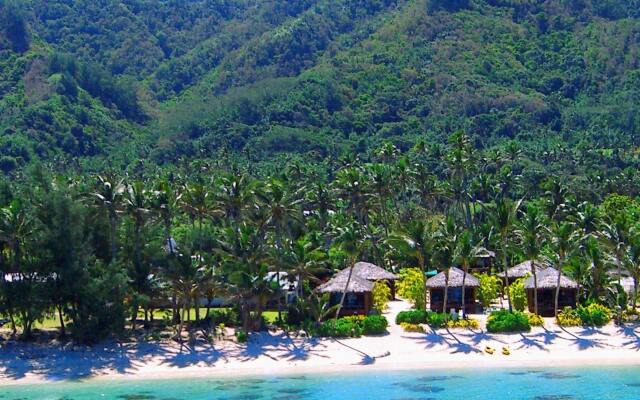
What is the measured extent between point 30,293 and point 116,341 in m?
5.36

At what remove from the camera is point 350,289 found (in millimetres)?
55656

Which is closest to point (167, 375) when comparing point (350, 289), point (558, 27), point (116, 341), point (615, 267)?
point (116, 341)

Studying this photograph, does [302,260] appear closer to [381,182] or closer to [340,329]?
[340,329]

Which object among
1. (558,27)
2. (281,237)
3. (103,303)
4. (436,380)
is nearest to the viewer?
(436,380)

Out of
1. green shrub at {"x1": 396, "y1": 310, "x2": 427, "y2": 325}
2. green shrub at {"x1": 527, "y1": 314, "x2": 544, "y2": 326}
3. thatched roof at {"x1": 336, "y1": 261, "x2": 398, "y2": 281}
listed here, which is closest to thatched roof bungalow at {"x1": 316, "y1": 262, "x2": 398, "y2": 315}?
green shrub at {"x1": 396, "y1": 310, "x2": 427, "y2": 325}

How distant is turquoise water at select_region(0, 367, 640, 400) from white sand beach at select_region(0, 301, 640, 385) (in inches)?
47.1

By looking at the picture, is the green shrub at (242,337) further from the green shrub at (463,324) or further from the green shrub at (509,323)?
the green shrub at (509,323)

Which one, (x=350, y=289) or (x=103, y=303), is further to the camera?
(x=350, y=289)

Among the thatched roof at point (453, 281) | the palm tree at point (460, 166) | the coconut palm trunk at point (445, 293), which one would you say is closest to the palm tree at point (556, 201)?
the palm tree at point (460, 166)

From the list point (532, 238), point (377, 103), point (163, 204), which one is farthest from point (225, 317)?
point (377, 103)

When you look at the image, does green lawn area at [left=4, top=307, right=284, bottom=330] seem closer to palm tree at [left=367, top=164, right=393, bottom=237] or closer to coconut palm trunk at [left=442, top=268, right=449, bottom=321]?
coconut palm trunk at [left=442, top=268, right=449, bottom=321]

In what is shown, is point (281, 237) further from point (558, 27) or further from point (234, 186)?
point (558, 27)

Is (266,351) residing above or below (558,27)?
below

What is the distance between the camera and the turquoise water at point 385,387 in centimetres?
4266
